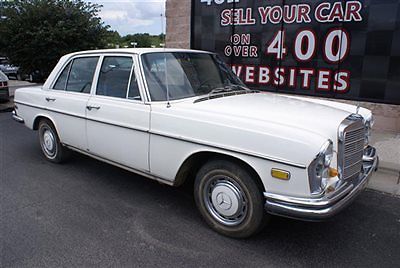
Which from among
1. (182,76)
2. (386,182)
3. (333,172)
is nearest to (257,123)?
(333,172)

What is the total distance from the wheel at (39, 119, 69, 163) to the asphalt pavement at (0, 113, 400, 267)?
65 centimetres

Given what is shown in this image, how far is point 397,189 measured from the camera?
442cm

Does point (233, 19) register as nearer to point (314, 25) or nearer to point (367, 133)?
point (314, 25)

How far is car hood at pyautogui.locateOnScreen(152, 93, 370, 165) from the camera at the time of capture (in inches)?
106

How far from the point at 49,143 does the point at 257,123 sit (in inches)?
145

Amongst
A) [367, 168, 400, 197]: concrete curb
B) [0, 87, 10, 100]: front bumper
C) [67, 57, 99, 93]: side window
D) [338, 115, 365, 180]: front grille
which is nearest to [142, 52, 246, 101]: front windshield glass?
[67, 57, 99, 93]: side window

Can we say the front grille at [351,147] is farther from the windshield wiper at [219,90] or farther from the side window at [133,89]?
the side window at [133,89]

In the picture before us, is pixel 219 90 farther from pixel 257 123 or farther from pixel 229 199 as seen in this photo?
pixel 229 199

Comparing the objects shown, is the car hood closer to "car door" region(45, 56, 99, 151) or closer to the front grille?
the front grille

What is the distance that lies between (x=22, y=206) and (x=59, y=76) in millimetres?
2062

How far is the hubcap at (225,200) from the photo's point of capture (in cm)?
311

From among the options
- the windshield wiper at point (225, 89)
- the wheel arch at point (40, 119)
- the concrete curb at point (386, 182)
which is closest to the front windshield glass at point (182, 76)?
the windshield wiper at point (225, 89)

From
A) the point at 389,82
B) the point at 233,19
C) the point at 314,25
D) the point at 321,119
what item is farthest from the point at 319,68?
the point at 321,119

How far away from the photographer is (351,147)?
3.04m
